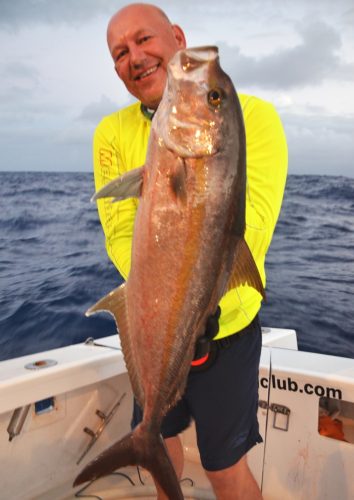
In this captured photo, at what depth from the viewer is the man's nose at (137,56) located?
2.19 meters

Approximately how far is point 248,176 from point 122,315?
870 millimetres

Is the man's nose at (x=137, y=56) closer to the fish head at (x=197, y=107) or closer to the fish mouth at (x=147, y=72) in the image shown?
the fish mouth at (x=147, y=72)

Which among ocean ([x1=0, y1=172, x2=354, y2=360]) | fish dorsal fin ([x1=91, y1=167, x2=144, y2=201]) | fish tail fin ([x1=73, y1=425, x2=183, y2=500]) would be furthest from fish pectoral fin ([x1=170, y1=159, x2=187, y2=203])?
ocean ([x1=0, y1=172, x2=354, y2=360])

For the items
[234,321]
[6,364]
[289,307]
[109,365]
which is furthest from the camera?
[289,307]

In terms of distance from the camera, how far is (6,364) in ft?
10.1

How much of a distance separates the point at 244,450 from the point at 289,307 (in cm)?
586

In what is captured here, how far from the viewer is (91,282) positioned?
853cm

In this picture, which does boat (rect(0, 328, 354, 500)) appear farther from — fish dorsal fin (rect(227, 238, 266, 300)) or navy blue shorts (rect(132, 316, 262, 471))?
fish dorsal fin (rect(227, 238, 266, 300))

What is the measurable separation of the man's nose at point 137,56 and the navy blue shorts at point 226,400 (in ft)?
4.85

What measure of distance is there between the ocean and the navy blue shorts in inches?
151

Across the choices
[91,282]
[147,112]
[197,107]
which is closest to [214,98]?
[197,107]

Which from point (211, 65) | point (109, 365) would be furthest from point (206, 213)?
point (109, 365)

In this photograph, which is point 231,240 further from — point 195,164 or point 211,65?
point 211,65

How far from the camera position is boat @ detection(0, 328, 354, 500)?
3.03 meters
